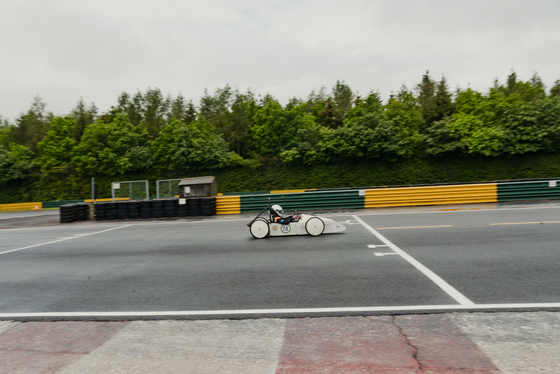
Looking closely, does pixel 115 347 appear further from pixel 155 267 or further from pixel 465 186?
pixel 465 186

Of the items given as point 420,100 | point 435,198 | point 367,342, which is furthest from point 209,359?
point 420,100

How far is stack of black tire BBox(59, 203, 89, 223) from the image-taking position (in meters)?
20.1

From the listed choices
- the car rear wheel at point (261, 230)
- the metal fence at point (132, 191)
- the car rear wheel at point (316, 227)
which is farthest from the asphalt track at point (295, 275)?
the metal fence at point (132, 191)

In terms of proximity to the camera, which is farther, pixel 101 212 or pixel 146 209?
pixel 101 212

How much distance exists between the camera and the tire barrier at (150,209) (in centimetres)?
1942

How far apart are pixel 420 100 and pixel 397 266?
63077 millimetres

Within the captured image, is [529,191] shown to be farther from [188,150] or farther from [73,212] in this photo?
[188,150]

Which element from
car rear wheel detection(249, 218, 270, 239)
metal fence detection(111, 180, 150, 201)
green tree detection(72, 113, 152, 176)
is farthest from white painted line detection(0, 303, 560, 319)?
green tree detection(72, 113, 152, 176)

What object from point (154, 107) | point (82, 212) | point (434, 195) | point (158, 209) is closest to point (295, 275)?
point (434, 195)

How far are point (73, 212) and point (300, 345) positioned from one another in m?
20.8

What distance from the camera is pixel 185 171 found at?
4466cm

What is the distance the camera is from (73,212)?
66.9 feet

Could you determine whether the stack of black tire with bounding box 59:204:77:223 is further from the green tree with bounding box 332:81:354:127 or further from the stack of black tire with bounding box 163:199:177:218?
the green tree with bounding box 332:81:354:127

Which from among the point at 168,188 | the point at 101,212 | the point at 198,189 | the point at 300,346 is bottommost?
the point at 300,346
